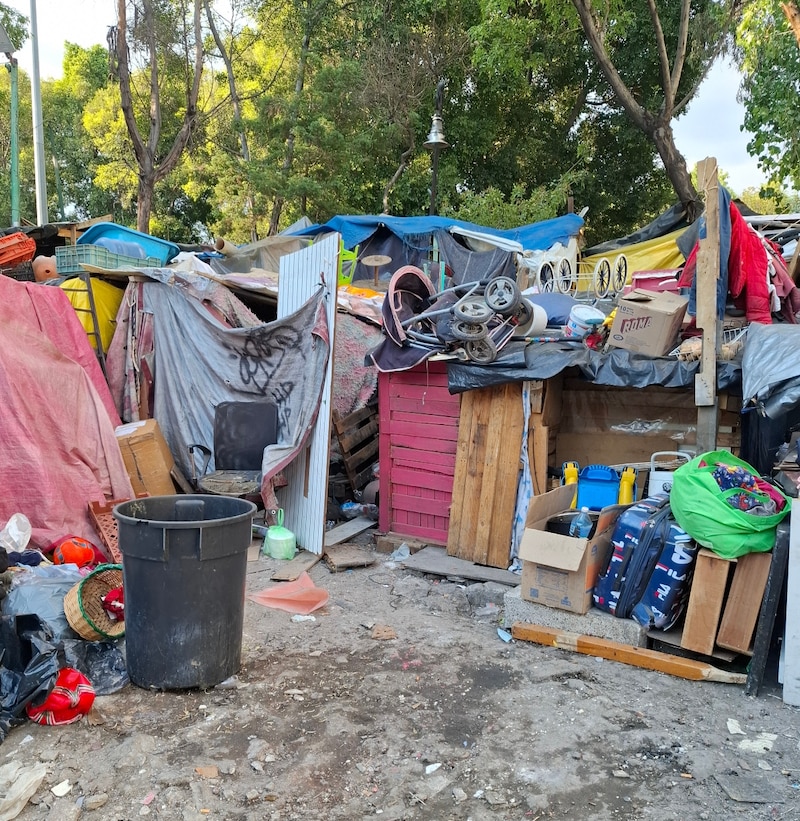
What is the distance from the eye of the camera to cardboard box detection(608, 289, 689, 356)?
5195 millimetres

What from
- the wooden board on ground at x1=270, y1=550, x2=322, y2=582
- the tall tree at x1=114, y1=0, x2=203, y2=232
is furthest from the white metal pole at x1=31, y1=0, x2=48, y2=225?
the wooden board on ground at x1=270, y1=550, x2=322, y2=582

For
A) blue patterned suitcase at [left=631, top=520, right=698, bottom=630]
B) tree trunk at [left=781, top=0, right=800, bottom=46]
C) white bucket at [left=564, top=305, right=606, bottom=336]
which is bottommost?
blue patterned suitcase at [left=631, top=520, right=698, bottom=630]

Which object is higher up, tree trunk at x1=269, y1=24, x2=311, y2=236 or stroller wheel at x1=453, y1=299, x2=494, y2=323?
tree trunk at x1=269, y1=24, x2=311, y2=236

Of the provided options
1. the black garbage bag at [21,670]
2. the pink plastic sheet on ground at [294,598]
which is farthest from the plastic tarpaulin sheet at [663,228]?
the black garbage bag at [21,670]

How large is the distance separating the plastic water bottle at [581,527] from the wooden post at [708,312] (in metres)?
1.03

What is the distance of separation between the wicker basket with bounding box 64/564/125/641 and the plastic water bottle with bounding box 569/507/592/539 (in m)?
2.83

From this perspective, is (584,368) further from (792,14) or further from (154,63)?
(154,63)

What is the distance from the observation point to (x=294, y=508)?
21.3 ft

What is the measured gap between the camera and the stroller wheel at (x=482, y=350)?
553 cm

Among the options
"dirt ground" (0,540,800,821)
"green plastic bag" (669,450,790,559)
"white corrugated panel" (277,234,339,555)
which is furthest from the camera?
"white corrugated panel" (277,234,339,555)

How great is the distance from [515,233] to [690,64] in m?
7.41

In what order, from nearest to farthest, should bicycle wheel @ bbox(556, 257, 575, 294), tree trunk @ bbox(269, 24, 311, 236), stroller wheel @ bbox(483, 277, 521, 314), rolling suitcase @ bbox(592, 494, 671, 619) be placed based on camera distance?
rolling suitcase @ bbox(592, 494, 671, 619) < stroller wheel @ bbox(483, 277, 521, 314) < bicycle wheel @ bbox(556, 257, 575, 294) < tree trunk @ bbox(269, 24, 311, 236)

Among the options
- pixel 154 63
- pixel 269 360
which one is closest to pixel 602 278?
pixel 269 360

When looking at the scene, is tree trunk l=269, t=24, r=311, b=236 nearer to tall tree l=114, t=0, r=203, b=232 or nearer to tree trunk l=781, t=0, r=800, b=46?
tall tree l=114, t=0, r=203, b=232
